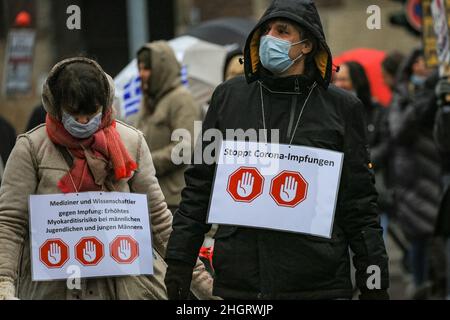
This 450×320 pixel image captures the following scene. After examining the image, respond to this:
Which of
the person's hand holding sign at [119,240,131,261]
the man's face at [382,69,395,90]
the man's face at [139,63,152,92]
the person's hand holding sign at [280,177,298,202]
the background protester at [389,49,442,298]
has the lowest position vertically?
the background protester at [389,49,442,298]

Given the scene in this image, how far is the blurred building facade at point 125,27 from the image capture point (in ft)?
71.5

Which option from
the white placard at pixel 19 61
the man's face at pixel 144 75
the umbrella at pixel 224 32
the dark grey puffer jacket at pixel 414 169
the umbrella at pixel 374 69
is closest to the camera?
the man's face at pixel 144 75

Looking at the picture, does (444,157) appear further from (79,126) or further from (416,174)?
(79,126)

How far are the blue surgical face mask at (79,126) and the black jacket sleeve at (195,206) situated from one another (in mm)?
446

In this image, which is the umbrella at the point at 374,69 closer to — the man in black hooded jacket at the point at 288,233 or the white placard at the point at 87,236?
the man in black hooded jacket at the point at 288,233

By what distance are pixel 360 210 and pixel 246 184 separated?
1.59 ft

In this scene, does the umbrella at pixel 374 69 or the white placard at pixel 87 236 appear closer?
the white placard at pixel 87 236

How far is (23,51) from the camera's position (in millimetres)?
15641

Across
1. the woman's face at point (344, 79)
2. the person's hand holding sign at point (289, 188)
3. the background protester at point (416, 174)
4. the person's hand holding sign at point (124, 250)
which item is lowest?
the background protester at point (416, 174)

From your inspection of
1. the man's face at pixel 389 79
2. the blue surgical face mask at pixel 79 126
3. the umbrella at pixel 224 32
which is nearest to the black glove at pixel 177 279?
the blue surgical face mask at pixel 79 126

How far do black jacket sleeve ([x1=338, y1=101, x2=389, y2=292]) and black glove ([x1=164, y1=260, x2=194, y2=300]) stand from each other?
0.67 metres

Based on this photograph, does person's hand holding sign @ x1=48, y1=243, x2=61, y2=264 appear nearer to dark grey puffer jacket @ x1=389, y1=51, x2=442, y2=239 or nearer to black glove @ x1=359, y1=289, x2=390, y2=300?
black glove @ x1=359, y1=289, x2=390, y2=300

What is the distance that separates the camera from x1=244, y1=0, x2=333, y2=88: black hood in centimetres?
599

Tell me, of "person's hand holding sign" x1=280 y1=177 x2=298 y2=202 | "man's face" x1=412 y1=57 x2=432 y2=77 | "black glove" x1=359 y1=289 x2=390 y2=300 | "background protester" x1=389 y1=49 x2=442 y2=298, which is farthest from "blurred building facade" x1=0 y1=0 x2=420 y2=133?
"black glove" x1=359 y1=289 x2=390 y2=300
